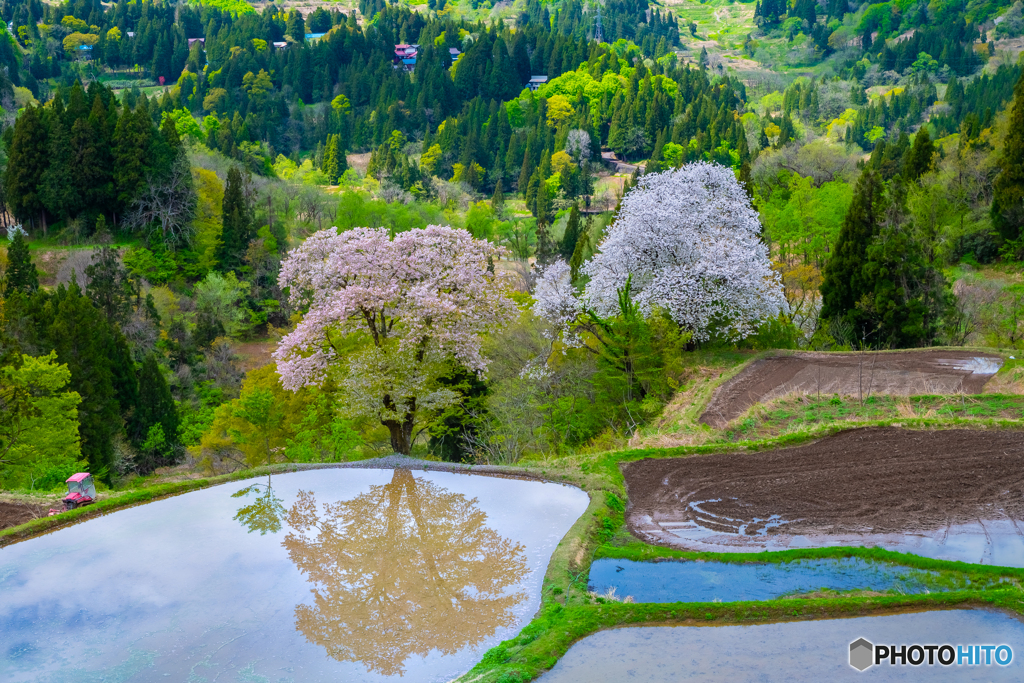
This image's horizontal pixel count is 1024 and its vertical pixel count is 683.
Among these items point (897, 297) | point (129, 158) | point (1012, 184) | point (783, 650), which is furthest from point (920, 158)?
point (129, 158)

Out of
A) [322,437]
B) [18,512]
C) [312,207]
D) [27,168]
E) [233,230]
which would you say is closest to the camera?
[18,512]

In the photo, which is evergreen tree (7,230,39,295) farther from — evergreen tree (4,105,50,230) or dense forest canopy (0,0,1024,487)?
evergreen tree (4,105,50,230)

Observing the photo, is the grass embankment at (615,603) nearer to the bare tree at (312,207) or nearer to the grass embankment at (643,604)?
the grass embankment at (643,604)

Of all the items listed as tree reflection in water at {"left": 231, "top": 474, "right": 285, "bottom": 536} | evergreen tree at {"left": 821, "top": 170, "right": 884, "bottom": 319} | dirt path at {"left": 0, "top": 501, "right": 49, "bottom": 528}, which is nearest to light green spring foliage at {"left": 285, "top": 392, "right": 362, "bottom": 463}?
tree reflection in water at {"left": 231, "top": 474, "right": 285, "bottom": 536}

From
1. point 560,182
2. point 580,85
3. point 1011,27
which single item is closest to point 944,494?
point 560,182

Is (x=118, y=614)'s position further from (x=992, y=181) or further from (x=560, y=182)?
(x=560, y=182)

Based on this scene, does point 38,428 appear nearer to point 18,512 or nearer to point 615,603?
point 18,512
